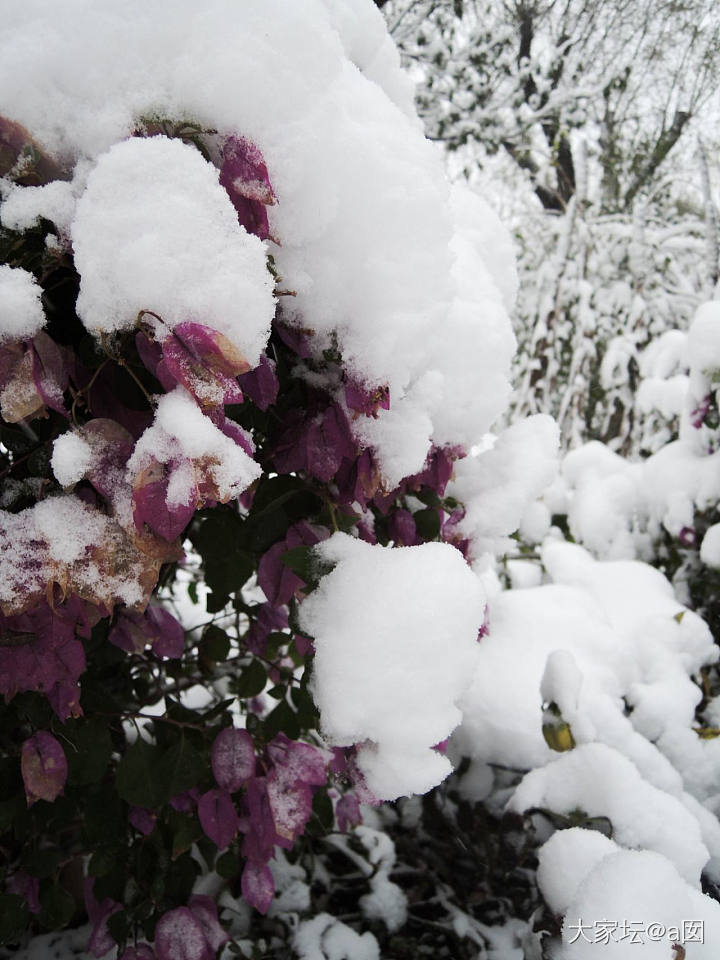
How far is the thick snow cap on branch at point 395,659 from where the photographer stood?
0.50 m

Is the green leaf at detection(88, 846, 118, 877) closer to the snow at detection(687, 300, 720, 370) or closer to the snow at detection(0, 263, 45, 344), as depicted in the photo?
the snow at detection(0, 263, 45, 344)

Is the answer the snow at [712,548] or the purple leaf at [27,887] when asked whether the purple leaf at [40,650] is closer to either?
the purple leaf at [27,887]

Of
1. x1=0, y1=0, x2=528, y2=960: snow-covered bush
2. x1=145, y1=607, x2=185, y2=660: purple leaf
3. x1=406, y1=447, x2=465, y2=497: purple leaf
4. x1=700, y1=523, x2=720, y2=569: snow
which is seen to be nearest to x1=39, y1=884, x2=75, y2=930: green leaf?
x1=0, y1=0, x2=528, y2=960: snow-covered bush

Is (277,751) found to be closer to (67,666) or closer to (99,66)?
(67,666)

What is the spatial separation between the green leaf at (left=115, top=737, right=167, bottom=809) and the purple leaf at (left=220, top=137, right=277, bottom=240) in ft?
1.76

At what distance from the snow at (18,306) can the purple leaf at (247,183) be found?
0.15 meters

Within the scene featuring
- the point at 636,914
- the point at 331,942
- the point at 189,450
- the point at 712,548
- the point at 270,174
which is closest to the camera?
the point at 189,450

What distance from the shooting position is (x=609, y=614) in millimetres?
1333

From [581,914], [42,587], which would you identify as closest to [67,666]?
[42,587]

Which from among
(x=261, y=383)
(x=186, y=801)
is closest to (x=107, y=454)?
(x=261, y=383)

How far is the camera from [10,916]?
662mm

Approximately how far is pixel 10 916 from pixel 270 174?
77 cm

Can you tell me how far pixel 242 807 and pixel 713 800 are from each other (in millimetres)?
747

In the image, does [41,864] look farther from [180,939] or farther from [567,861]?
[567,861]
